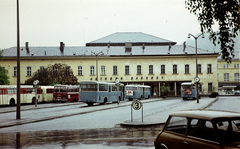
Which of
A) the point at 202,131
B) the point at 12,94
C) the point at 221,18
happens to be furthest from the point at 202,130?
the point at 12,94

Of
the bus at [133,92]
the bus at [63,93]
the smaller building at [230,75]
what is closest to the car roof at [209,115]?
the bus at [63,93]

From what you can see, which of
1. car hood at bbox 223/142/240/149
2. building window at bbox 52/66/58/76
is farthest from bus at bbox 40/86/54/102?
car hood at bbox 223/142/240/149

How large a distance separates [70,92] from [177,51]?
34579mm

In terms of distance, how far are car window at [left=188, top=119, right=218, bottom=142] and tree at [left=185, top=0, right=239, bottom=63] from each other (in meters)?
3.87

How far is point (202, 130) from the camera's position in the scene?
555 centimetres

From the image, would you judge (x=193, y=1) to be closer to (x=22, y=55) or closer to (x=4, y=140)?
(x=4, y=140)

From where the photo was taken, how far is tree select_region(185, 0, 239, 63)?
8.50 meters

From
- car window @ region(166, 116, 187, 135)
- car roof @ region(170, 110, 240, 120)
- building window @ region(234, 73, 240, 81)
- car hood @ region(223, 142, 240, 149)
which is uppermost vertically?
building window @ region(234, 73, 240, 81)

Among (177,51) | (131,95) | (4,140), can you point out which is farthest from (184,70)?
(4,140)

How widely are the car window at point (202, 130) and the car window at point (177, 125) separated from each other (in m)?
0.20

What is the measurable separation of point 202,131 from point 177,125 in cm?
86

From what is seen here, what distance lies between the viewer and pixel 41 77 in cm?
6053

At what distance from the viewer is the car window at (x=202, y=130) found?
17.4 feet

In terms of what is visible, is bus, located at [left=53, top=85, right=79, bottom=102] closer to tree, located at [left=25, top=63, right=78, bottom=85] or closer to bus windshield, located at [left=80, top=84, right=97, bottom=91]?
bus windshield, located at [left=80, top=84, right=97, bottom=91]
